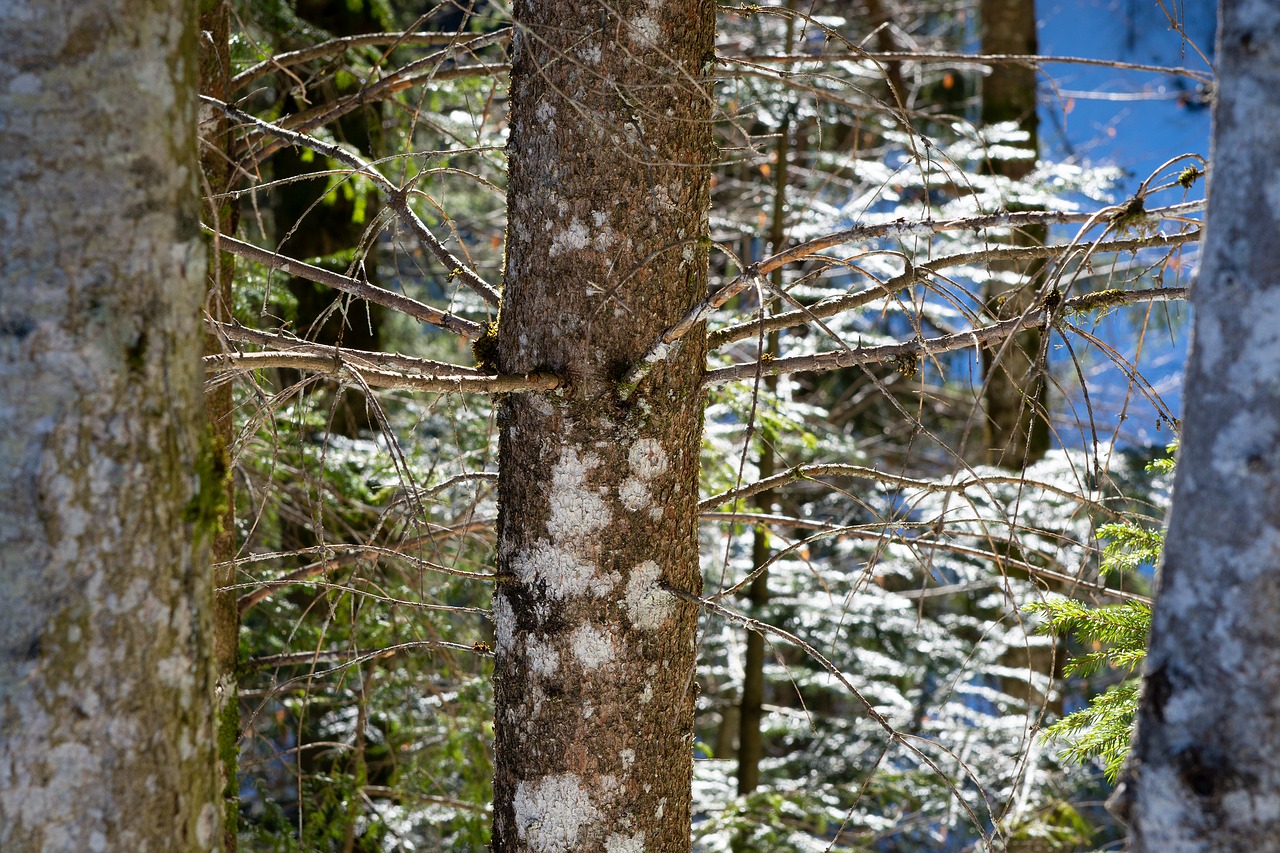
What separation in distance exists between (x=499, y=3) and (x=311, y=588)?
9.24 ft

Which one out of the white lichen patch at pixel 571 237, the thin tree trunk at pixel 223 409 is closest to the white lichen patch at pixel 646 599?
the white lichen patch at pixel 571 237

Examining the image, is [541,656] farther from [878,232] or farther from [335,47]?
[335,47]

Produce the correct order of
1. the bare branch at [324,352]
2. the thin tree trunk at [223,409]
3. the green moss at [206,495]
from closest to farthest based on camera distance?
the green moss at [206,495] → the bare branch at [324,352] → the thin tree trunk at [223,409]

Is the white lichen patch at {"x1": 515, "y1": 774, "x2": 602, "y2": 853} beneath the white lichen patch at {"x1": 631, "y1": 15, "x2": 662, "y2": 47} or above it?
beneath

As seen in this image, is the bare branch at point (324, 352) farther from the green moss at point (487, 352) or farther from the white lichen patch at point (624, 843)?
the white lichen patch at point (624, 843)

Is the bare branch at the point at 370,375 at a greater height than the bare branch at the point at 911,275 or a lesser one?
lesser

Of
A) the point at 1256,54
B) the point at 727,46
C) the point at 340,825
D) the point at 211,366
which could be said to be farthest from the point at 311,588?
the point at 727,46

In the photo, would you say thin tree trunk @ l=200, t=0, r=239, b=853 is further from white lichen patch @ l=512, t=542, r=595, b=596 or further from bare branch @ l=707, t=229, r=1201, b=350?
bare branch @ l=707, t=229, r=1201, b=350

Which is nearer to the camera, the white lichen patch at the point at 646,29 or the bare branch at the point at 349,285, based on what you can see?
the white lichen patch at the point at 646,29

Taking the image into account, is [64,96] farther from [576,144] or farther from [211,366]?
[576,144]

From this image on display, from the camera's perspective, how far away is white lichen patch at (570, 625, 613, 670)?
183cm

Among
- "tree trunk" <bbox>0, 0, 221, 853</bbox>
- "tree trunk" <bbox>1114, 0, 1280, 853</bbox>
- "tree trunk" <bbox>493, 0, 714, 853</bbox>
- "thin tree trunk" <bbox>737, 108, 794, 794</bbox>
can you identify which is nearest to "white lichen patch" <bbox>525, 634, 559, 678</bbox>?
"tree trunk" <bbox>493, 0, 714, 853</bbox>

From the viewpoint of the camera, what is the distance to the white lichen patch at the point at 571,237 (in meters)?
1.81

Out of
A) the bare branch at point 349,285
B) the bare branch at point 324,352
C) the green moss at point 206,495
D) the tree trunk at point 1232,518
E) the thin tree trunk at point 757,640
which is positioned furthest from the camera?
the thin tree trunk at point 757,640
